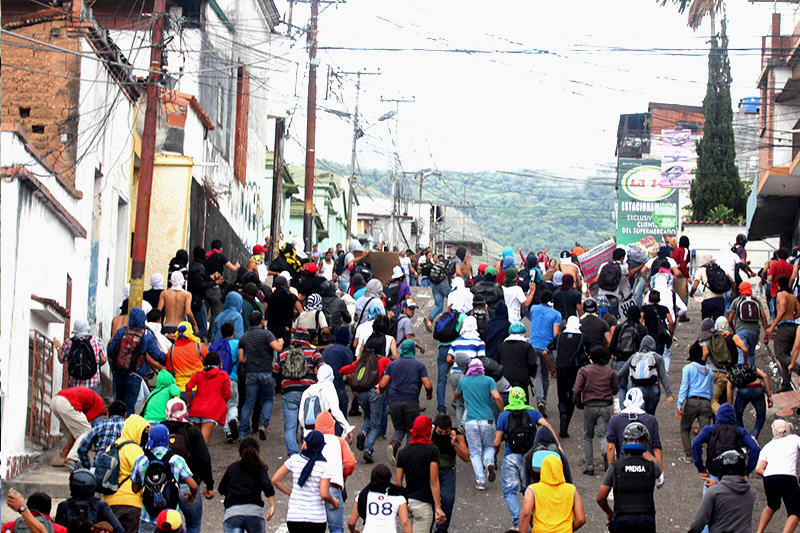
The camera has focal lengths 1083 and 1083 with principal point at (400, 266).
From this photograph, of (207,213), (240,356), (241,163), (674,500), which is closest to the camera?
(674,500)

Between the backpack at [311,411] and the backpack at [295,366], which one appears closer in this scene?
the backpack at [311,411]

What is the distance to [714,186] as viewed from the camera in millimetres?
49312

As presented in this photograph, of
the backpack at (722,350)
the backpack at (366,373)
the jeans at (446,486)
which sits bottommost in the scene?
the jeans at (446,486)

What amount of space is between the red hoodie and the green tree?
39.1 metres

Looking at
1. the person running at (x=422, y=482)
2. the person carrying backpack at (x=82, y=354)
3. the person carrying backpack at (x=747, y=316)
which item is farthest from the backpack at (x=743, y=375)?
the person carrying backpack at (x=82, y=354)

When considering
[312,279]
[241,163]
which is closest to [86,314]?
[312,279]

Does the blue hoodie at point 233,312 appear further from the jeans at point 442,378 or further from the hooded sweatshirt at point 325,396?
the hooded sweatshirt at point 325,396

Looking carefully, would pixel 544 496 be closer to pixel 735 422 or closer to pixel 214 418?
pixel 735 422

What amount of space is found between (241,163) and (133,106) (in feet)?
45.6

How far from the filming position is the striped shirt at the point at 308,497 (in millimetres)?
10133

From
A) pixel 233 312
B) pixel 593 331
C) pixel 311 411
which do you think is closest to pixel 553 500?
pixel 311 411

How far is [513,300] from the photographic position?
59.0 feet

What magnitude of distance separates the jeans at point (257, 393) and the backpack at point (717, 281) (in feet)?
28.6

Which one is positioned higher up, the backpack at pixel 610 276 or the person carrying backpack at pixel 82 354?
the backpack at pixel 610 276
